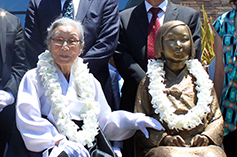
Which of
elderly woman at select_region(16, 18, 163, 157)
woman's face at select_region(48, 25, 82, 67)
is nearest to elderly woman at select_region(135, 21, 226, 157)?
elderly woman at select_region(16, 18, 163, 157)

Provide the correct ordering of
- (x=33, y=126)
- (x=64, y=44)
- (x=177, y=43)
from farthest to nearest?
(x=177, y=43) → (x=64, y=44) → (x=33, y=126)

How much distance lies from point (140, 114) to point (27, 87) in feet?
3.46

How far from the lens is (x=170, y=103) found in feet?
12.8

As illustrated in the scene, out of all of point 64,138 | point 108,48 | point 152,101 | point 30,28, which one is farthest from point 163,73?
point 30,28

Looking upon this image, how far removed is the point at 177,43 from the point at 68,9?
51.6 inches

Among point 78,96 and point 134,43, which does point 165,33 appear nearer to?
point 134,43

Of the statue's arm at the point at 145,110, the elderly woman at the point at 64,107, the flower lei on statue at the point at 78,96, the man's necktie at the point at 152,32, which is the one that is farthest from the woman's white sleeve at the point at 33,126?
the man's necktie at the point at 152,32

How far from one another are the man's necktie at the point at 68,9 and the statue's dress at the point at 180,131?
3.64 ft

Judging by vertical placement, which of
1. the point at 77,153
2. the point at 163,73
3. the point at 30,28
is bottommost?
the point at 77,153

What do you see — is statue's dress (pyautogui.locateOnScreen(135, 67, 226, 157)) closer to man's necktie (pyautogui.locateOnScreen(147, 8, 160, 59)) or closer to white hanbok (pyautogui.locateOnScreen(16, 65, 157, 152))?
white hanbok (pyautogui.locateOnScreen(16, 65, 157, 152))

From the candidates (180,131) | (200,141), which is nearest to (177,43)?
(180,131)

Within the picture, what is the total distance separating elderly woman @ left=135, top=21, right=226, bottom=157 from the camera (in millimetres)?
3775

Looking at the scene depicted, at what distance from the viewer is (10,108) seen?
Answer: 164 inches

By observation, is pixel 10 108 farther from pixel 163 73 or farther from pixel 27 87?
pixel 163 73
